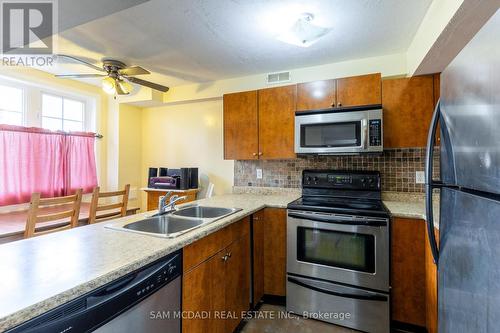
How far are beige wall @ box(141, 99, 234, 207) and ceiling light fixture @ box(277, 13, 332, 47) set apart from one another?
58.3 inches

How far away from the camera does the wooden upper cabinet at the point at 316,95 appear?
2.31 meters

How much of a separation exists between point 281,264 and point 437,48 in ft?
6.62

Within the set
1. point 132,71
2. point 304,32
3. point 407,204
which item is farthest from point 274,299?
point 132,71

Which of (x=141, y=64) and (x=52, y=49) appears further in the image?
(x=141, y=64)

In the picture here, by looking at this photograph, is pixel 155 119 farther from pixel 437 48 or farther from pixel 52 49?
pixel 437 48

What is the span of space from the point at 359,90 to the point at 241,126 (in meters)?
1.21

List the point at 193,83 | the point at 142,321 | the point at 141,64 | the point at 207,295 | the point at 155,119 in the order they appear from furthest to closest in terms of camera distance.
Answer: the point at 155,119 < the point at 193,83 < the point at 141,64 < the point at 207,295 < the point at 142,321

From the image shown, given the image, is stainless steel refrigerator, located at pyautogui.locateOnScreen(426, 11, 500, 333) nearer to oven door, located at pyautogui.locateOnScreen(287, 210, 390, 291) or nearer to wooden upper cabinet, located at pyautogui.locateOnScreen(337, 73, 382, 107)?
oven door, located at pyautogui.locateOnScreen(287, 210, 390, 291)

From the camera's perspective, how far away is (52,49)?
7.33 feet

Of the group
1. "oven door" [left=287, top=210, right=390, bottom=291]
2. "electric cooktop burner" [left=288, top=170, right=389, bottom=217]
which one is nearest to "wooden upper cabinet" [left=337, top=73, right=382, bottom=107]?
"electric cooktop burner" [left=288, top=170, right=389, bottom=217]

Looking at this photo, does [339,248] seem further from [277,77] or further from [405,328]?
[277,77]

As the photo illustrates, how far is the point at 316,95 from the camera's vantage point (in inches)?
93.2

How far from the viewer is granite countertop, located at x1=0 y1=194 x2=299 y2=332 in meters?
0.66

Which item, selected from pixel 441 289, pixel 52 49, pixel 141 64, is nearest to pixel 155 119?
pixel 141 64
